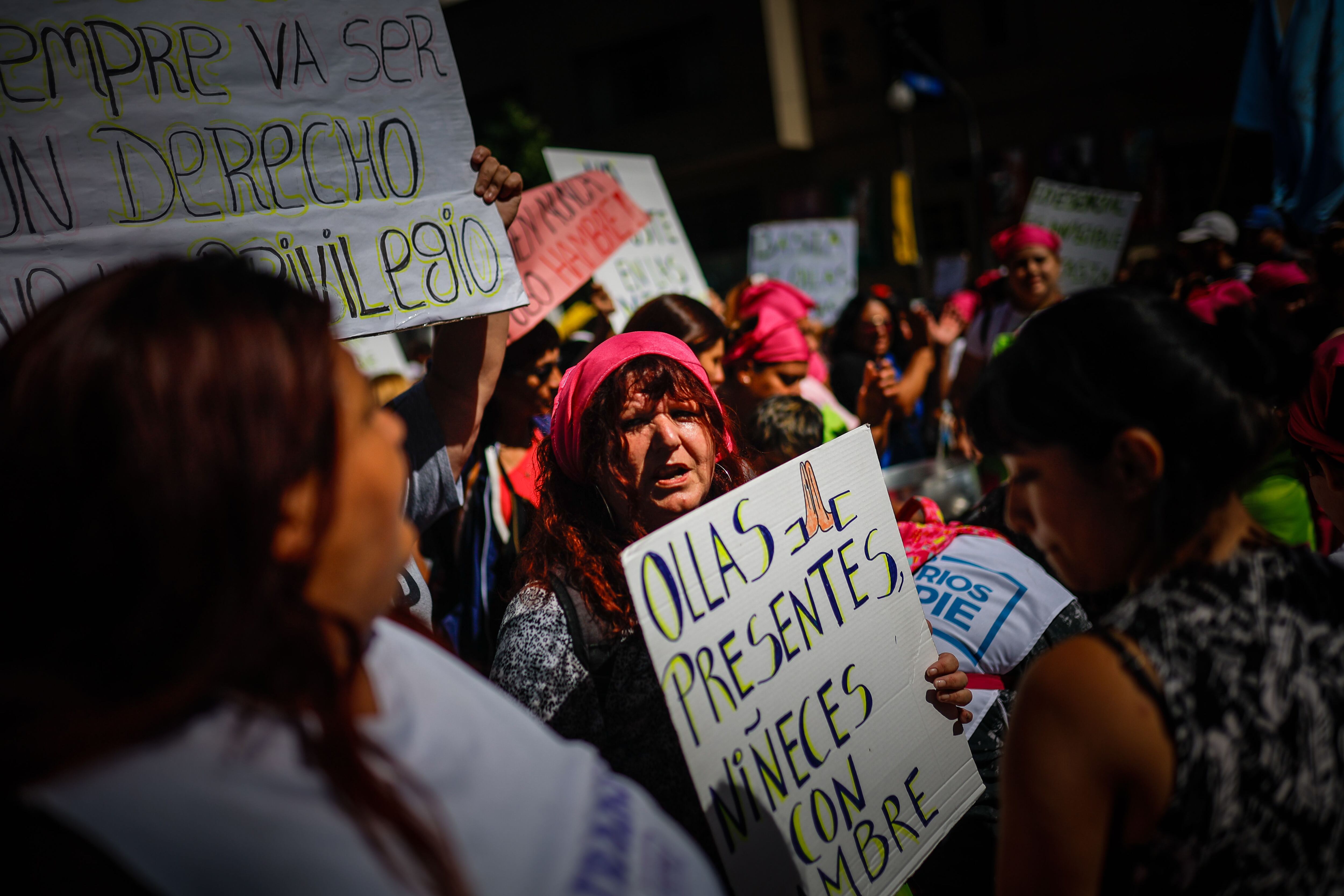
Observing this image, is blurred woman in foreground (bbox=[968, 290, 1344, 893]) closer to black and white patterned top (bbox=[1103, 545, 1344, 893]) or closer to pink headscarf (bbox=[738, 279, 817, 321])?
black and white patterned top (bbox=[1103, 545, 1344, 893])

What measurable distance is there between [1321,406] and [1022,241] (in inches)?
134

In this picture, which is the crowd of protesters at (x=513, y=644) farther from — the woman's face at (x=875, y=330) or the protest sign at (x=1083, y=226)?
the protest sign at (x=1083, y=226)

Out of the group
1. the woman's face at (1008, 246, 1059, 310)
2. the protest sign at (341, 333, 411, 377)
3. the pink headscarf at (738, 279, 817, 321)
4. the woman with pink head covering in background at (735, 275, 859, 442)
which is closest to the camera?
the woman with pink head covering in background at (735, 275, 859, 442)

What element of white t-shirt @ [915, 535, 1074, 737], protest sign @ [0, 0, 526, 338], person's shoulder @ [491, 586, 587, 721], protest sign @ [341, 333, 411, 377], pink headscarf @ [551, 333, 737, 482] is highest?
protest sign @ [0, 0, 526, 338]

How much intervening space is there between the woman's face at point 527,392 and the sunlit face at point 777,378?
898mm

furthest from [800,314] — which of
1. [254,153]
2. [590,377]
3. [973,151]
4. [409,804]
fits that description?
[973,151]

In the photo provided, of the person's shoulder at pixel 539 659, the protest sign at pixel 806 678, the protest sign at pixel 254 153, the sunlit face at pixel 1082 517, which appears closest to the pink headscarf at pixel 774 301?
the protest sign at pixel 254 153

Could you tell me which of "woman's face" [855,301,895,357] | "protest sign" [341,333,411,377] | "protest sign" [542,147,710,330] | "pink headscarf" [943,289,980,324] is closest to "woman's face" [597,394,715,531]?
"protest sign" [542,147,710,330]

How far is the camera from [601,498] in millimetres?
1920

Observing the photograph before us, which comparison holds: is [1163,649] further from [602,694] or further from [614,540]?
[614,540]

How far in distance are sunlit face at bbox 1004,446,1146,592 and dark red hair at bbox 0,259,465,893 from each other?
855 mm

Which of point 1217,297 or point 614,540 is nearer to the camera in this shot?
point 614,540

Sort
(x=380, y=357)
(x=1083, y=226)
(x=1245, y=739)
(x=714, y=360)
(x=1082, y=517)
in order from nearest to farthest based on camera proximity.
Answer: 1. (x=1245, y=739)
2. (x=1082, y=517)
3. (x=714, y=360)
4. (x=1083, y=226)
5. (x=380, y=357)

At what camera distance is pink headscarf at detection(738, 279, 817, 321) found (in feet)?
13.3
